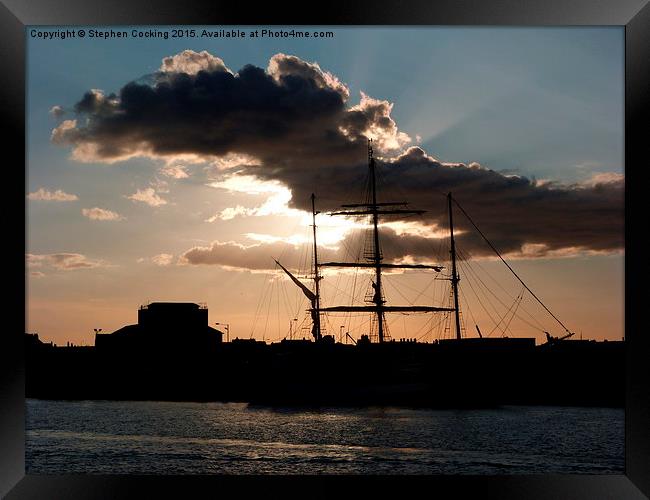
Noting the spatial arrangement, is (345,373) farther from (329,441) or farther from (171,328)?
(329,441)

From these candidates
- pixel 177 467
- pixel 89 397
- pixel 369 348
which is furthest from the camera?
pixel 89 397

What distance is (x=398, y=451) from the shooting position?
24.0 metres

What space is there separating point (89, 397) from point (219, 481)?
50426 millimetres

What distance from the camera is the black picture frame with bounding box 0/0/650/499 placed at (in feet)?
26.2

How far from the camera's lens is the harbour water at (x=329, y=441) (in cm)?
2175
